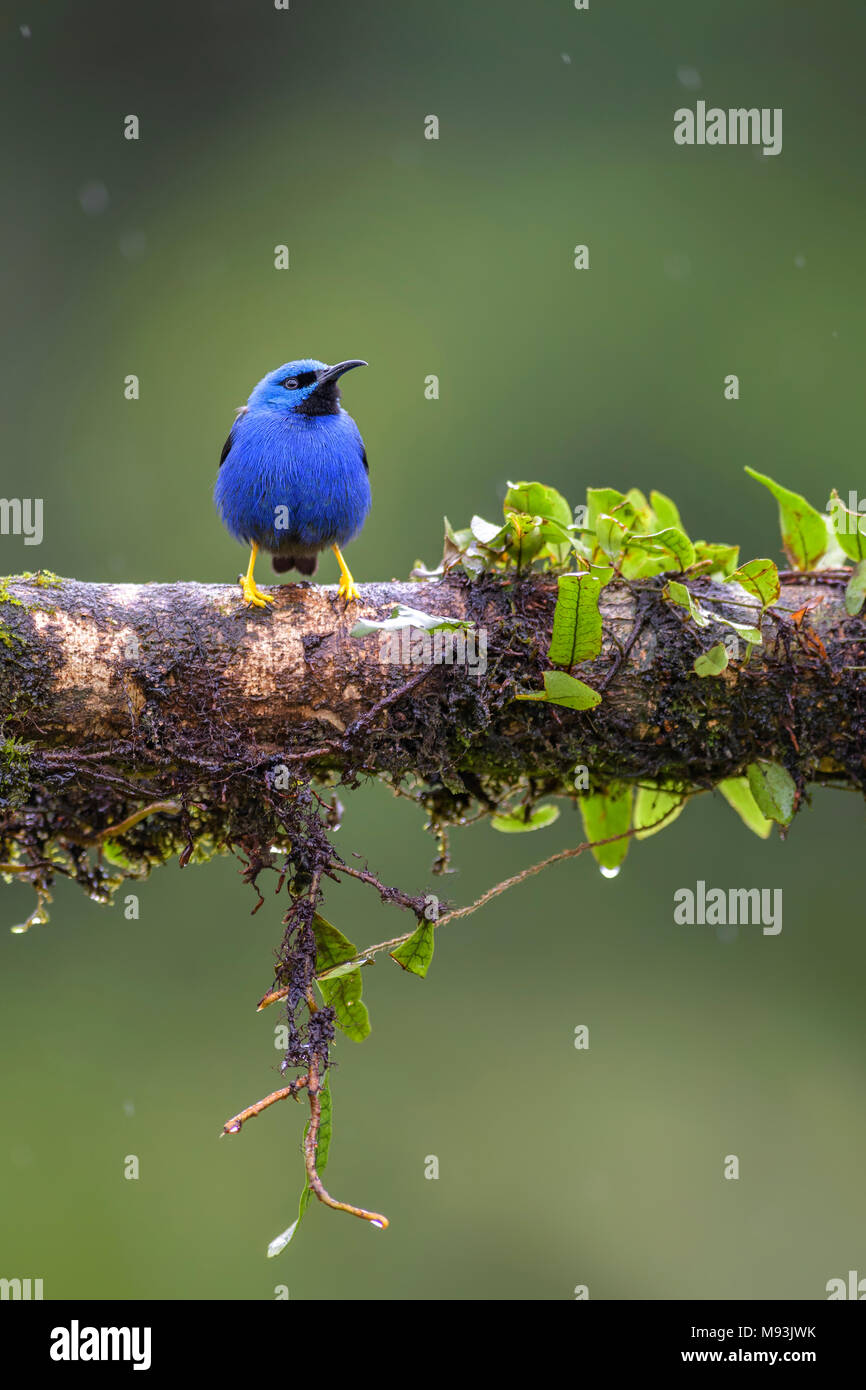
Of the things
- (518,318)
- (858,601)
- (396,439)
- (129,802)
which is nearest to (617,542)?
(858,601)

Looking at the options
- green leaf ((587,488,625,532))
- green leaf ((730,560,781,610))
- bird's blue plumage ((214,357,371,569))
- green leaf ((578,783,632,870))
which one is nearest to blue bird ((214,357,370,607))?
bird's blue plumage ((214,357,371,569))

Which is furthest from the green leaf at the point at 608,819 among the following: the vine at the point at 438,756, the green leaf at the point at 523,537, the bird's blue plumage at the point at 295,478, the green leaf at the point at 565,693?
the bird's blue plumage at the point at 295,478

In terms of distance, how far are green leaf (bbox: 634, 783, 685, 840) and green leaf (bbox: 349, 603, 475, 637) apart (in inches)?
29.3

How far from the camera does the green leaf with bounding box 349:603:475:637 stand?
2531mm

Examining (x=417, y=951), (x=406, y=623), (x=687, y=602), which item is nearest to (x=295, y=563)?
(x=406, y=623)

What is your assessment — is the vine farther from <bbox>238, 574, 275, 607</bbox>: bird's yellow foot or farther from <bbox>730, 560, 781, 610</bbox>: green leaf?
<bbox>238, 574, 275, 607</bbox>: bird's yellow foot

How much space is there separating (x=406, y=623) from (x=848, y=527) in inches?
42.5

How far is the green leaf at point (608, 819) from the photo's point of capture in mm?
3191

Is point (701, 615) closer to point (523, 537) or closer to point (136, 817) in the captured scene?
point (523, 537)

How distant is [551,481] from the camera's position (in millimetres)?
7797

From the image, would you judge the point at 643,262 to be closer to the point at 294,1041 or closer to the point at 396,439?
the point at 396,439

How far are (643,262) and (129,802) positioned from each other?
6720 mm

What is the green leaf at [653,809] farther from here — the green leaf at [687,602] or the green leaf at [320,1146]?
the green leaf at [320,1146]

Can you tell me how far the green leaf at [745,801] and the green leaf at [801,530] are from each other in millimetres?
574
